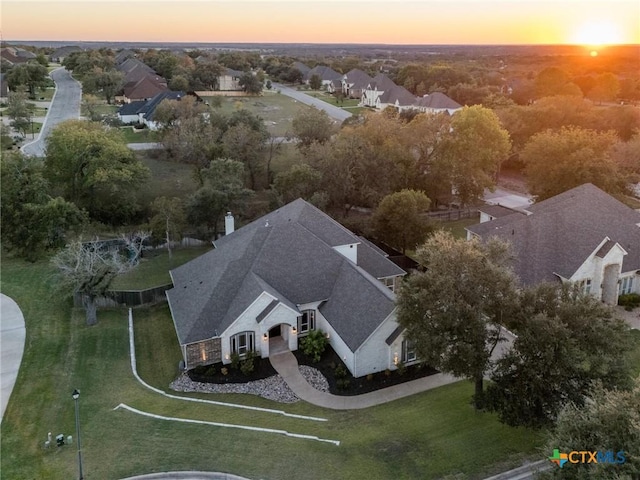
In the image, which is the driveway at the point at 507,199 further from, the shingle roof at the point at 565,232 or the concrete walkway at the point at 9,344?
the concrete walkway at the point at 9,344

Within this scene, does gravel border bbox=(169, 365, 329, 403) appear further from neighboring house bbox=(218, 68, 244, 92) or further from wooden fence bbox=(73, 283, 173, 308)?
neighboring house bbox=(218, 68, 244, 92)

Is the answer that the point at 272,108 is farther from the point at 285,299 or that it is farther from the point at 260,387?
the point at 260,387

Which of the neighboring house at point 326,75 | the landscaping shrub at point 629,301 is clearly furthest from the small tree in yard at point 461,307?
the neighboring house at point 326,75

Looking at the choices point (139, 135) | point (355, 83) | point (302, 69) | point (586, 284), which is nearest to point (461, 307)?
point (586, 284)

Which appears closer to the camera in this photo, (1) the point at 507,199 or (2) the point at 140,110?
(1) the point at 507,199

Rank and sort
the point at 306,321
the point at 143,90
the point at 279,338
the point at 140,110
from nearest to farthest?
the point at 279,338 < the point at 306,321 < the point at 140,110 < the point at 143,90

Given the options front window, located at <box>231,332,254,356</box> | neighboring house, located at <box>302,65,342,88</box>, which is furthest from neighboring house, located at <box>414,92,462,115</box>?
front window, located at <box>231,332,254,356</box>
